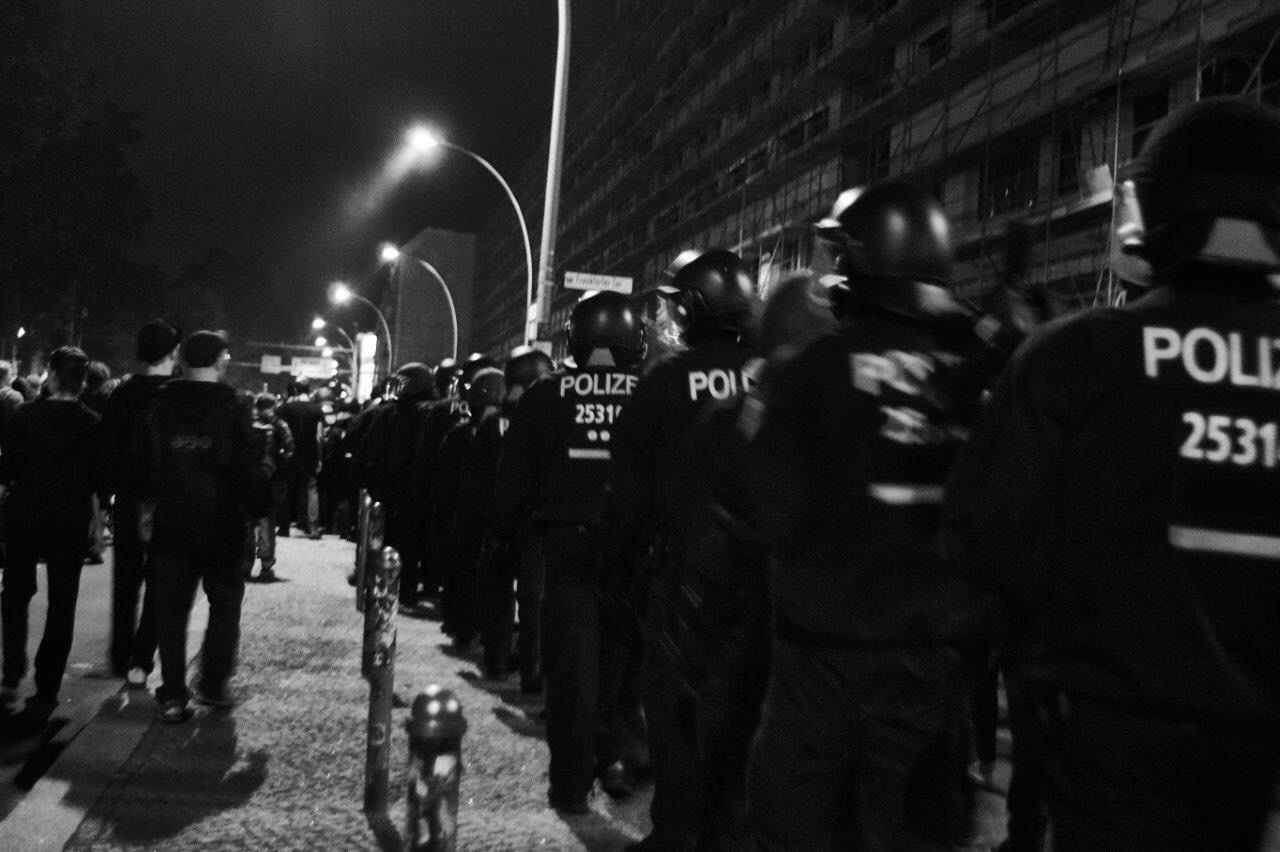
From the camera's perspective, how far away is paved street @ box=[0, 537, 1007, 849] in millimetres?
4410

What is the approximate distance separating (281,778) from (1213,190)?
4419 millimetres

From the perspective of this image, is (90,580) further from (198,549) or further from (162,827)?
(162,827)

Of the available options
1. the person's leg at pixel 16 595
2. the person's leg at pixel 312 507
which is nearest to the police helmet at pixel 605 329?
the person's leg at pixel 16 595

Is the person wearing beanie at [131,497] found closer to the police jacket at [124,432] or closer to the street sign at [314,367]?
the police jacket at [124,432]

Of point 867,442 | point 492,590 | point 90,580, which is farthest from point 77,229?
point 867,442

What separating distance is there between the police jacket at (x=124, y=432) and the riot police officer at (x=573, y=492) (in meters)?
2.46

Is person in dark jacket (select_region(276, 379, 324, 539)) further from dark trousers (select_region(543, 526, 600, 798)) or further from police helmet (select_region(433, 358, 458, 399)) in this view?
dark trousers (select_region(543, 526, 600, 798))

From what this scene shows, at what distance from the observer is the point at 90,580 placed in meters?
11.2

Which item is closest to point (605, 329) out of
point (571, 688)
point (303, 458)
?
point (571, 688)

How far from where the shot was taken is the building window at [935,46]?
2370 centimetres

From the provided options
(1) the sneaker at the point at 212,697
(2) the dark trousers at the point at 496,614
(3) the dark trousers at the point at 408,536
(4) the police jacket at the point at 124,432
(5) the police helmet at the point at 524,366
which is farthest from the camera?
(3) the dark trousers at the point at 408,536

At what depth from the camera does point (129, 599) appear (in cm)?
679

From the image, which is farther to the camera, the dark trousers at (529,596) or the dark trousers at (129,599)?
the dark trousers at (529,596)

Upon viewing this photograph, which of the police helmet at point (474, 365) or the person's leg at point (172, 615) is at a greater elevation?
the police helmet at point (474, 365)
